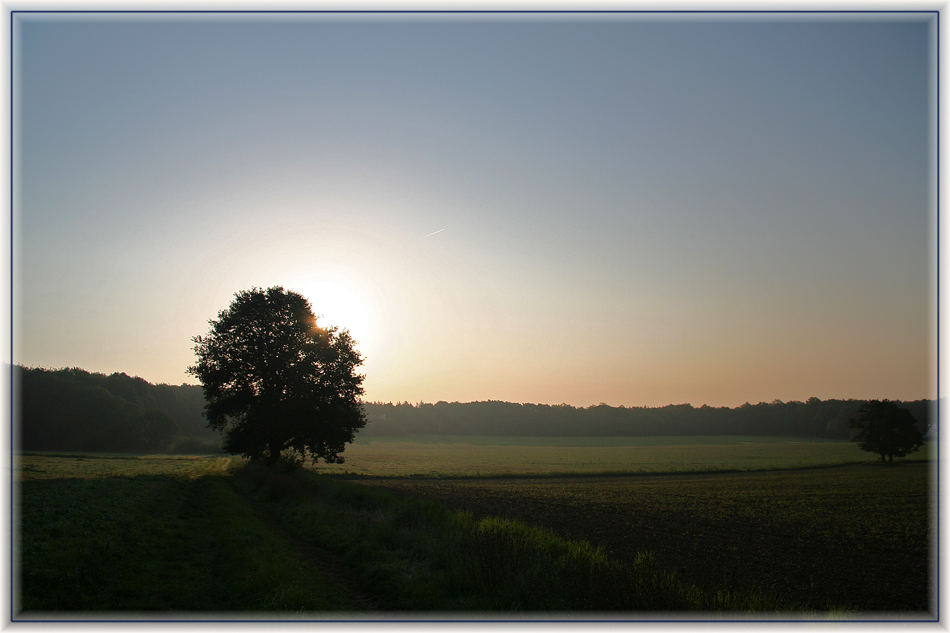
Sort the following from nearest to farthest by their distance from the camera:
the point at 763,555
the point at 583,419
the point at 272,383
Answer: the point at 763,555
the point at 272,383
the point at 583,419

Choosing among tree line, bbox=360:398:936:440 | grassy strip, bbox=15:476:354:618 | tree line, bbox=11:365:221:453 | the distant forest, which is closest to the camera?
Answer: grassy strip, bbox=15:476:354:618

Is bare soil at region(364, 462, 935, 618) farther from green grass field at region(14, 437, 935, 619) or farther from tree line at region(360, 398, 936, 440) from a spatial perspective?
tree line at region(360, 398, 936, 440)

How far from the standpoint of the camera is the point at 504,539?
10781 millimetres

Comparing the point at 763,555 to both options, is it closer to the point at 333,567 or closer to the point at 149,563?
the point at 333,567

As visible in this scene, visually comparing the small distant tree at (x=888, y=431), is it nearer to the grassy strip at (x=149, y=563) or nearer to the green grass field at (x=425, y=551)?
the green grass field at (x=425, y=551)

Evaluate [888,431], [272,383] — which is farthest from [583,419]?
[272,383]

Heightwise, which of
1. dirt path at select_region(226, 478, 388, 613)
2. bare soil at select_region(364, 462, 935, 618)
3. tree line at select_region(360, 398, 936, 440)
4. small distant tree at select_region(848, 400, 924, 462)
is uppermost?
dirt path at select_region(226, 478, 388, 613)

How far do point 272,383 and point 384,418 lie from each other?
117 m

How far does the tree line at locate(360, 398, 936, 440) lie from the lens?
13800cm

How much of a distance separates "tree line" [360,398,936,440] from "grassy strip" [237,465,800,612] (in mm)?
125528

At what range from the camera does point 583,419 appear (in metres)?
153

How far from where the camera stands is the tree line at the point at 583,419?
138 meters

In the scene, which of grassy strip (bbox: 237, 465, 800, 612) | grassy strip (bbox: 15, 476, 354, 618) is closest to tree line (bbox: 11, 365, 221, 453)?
grassy strip (bbox: 15, 476, 354, 618)

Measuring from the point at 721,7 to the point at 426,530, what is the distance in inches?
542
